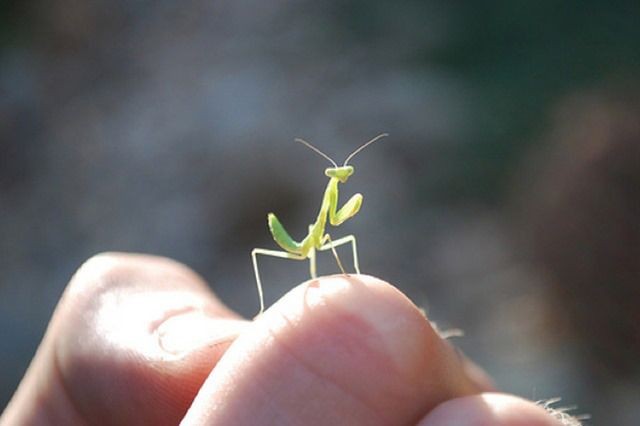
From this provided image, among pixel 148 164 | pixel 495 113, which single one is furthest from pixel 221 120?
pixel 495 113

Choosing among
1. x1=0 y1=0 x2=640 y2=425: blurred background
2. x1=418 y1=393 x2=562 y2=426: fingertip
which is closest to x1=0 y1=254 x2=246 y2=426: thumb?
x1=418 y1=393 x2=562 y2=426: fingertip

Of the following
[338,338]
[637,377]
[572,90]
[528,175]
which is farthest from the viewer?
[572,90]

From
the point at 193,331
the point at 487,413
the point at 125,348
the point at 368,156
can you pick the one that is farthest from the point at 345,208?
the point at 368,156

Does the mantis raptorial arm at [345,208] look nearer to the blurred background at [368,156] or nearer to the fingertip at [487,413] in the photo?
the fingertip at [487,413]

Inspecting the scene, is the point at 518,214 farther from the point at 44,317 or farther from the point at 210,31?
the point at 210,31

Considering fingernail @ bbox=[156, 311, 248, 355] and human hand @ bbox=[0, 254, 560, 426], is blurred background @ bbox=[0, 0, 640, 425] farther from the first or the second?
human hand @ bbox=[0, 254, 560, 426]

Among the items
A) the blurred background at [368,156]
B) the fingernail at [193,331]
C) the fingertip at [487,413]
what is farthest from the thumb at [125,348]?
the blurred background at [368,156]
